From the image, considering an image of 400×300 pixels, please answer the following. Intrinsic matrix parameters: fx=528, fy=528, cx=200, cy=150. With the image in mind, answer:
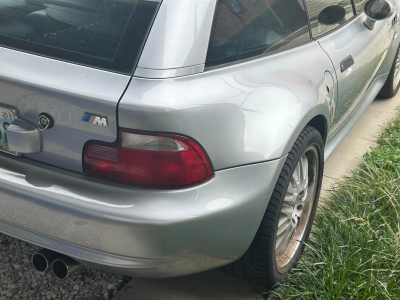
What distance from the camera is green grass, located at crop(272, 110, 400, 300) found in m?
2.38

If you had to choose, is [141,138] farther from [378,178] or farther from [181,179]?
[378,178]

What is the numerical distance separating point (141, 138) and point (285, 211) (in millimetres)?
979

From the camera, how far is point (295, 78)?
234 cm

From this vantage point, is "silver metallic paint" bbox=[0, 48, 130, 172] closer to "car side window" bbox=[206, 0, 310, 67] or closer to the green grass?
"car side window" bbox=[206, 0, 310, 67]

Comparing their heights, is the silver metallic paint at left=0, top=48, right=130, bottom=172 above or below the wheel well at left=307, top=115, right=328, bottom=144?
above

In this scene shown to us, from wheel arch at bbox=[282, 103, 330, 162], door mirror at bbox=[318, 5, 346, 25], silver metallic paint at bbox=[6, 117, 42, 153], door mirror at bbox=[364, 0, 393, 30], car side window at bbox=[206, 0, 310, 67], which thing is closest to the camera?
silver metallic paint at bbox=[6, 117, 42, 153]

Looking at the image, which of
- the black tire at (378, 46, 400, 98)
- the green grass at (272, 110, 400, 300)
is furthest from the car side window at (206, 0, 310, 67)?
the black tire at (378, 46, 400, 98)

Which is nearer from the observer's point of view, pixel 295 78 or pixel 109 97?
pixel 109 97

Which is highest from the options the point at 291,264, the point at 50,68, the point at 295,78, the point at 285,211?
the point at 50,68

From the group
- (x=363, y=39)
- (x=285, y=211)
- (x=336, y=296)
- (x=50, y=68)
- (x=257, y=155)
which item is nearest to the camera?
(x=50, y=68)

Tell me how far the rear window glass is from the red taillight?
259 mm

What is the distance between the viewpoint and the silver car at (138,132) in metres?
1.82

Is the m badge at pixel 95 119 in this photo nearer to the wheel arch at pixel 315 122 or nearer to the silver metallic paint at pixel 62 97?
the silver metallic paint at pixel 62 97

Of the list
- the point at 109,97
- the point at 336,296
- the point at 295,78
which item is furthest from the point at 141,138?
the point at 336,296
